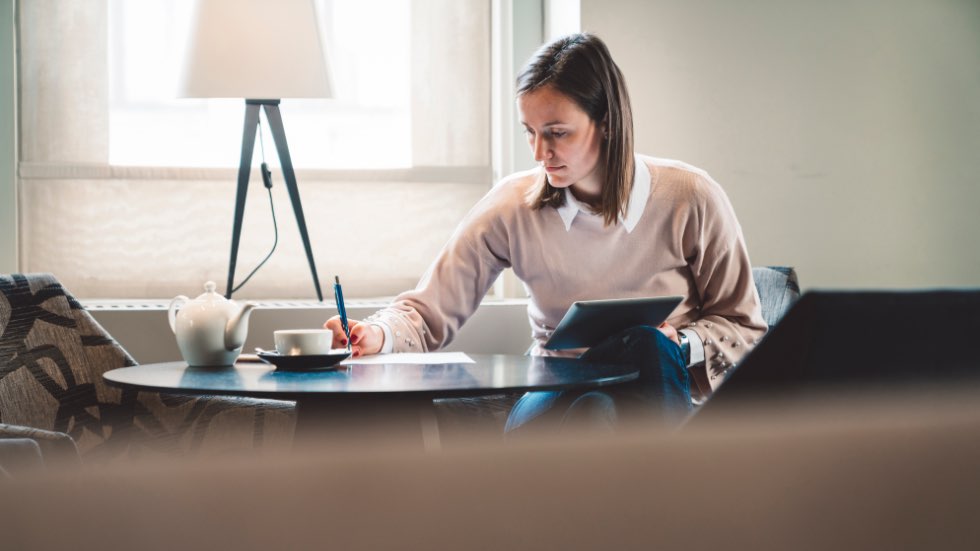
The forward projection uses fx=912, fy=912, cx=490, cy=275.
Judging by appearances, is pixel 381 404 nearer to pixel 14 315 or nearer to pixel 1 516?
pixel 14 315

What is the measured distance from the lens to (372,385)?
3.97 feet

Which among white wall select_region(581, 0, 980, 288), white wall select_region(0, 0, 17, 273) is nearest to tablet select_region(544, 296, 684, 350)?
white wall select_region(581, 0, 980, 288)

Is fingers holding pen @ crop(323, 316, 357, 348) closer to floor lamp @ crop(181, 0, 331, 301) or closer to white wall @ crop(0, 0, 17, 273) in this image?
floor lamp @ crop(181, 0, 331, 301)

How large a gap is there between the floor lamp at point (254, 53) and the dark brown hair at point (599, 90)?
2.21 ft

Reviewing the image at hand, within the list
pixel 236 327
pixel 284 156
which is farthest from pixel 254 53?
pixel 236 327

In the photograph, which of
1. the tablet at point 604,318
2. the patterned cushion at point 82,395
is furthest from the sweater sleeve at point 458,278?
the tablet at point 604,318

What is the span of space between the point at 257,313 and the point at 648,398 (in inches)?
55.9

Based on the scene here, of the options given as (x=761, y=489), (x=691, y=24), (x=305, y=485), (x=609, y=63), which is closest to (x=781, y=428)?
(x=761, y=489)

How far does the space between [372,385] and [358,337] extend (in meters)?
0.52

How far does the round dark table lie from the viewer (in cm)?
118

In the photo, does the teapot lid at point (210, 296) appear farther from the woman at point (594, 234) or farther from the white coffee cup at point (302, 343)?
the woman at point (594, 234)

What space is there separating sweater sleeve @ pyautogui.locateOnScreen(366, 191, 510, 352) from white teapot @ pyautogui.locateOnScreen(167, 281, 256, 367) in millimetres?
419

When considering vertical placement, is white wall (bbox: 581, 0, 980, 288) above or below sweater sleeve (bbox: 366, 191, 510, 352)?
above

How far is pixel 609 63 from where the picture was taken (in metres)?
1.92
